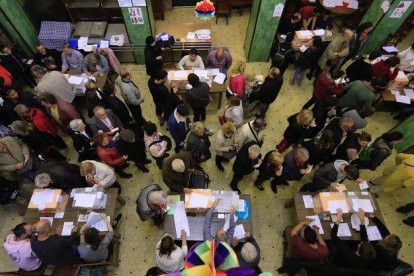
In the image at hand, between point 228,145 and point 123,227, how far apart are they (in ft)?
9.00

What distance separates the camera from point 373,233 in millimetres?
4711

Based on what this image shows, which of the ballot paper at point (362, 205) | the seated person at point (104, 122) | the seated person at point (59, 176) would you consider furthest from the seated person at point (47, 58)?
the ballot paper at point (362, 205)

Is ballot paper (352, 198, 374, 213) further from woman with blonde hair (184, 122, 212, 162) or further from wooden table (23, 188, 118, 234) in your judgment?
wooden table (23, 188, 118, 234)

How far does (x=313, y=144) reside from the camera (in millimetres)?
5223

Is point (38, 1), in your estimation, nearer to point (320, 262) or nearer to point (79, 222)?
point (79, 222)

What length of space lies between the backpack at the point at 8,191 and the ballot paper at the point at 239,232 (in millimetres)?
4339

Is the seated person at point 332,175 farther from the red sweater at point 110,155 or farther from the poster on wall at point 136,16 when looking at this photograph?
the poster on wall at point 136,16

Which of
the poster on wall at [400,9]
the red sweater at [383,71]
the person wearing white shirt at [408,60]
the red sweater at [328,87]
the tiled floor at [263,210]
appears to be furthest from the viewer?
the poster on wall at [400,9]

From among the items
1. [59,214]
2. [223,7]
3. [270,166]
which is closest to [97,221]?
[59,214]

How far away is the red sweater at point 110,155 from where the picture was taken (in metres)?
5.12

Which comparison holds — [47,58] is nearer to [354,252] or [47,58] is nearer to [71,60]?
[71,60]

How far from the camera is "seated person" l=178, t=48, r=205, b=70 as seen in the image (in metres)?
6.84

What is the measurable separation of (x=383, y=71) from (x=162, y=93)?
538 cm

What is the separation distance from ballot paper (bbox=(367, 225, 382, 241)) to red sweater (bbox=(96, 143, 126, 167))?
4649 millimetres
